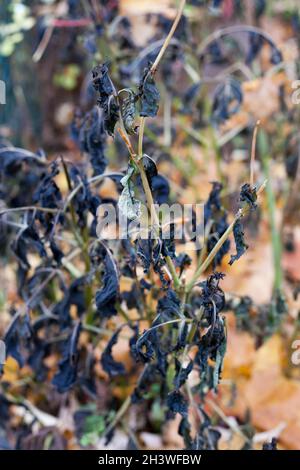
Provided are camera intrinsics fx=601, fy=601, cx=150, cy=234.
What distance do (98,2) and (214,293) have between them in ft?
3.66

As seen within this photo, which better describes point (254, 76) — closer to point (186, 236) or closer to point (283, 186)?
point (283, 186)

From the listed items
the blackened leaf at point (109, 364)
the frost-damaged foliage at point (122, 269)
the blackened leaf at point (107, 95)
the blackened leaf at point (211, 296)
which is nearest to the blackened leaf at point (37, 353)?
the frost-damaged foliage at point (122, 269)

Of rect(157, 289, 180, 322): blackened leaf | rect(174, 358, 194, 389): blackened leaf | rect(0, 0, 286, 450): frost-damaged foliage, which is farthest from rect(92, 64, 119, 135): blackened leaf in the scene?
rect(174, 358, 194, 389): blackened leaf

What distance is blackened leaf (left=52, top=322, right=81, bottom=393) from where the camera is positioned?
1.31 meters

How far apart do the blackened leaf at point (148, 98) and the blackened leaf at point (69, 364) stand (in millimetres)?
599

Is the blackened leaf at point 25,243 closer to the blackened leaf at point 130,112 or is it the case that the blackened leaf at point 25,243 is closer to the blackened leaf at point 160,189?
the blackened leaf at point 160,189

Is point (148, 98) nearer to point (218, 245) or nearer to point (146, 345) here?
point (218, 245)

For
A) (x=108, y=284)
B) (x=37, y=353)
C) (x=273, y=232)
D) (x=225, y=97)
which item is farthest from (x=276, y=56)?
(x=37, y=353)

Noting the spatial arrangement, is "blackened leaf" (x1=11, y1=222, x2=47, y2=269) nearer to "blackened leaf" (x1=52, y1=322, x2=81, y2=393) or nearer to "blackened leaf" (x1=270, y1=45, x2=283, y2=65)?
"blackened leaf" (x1=52, y1=322, x2=81, y2=393)

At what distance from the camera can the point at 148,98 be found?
0.90m

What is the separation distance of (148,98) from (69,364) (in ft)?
2.21

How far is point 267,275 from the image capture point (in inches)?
88.4

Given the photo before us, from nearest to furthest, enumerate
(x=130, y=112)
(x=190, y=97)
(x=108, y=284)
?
1. (x=130, y=112)
2. (x=108, y=284)
3. (x=190, y=97)
